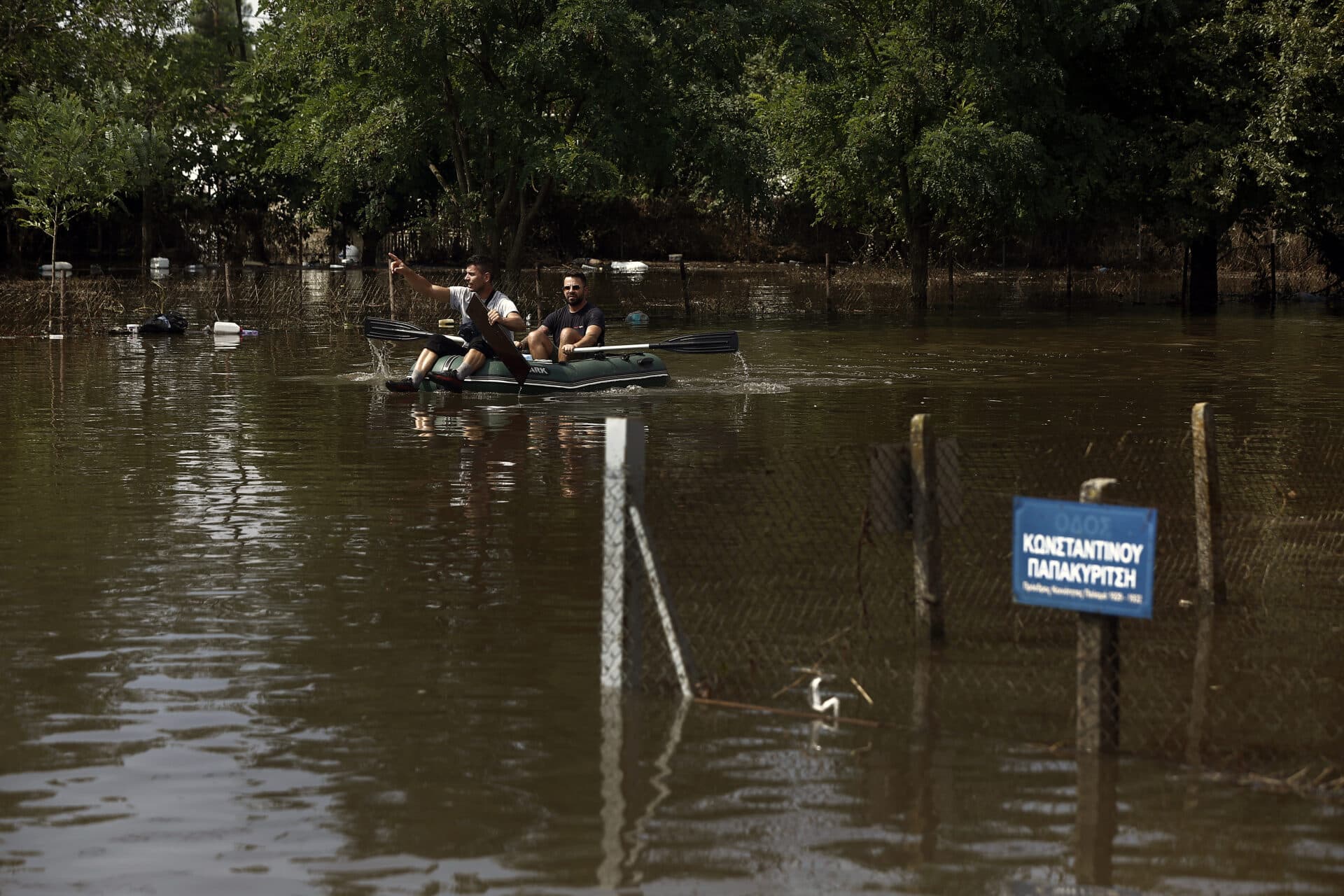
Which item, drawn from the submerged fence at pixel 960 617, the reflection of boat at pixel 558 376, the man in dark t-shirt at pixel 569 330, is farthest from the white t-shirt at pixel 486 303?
the submerged fence at pixel 960 617

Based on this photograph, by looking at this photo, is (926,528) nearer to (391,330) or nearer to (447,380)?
(447,380)

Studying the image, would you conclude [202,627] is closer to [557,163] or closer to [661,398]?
[661,398]

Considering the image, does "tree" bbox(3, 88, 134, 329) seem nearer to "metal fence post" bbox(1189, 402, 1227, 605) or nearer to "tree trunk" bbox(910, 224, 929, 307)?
"tree trunk" bbox(910, 224, 929, 307)

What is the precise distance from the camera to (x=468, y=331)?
22.9m

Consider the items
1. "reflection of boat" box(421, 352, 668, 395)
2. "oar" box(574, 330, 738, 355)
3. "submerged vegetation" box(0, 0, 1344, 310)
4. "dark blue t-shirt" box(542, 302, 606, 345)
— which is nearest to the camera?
"reflection of boat" box(421, 352, 668, 395)

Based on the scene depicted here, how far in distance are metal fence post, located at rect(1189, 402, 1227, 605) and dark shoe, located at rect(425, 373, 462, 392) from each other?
1371 cm

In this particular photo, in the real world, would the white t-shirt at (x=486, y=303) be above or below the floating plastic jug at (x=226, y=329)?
above

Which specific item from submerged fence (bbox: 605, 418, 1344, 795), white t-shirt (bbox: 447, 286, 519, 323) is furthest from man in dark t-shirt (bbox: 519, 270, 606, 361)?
submerged fence (bbox: 605, 418, 1344, 795)

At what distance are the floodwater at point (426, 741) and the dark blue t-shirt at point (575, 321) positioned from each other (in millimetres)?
5808

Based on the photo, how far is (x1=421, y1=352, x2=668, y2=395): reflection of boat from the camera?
73.9 feet

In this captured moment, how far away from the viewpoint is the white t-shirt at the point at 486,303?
21.2 meters

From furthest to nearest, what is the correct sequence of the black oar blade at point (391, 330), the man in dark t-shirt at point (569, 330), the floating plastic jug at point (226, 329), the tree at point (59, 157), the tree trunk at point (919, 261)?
the tree trunk at point (919, 261) < the tree at point (59, 157) < the floating plastic jug at point (226, 329) < the black oar blade at point (391, 330) < the man in dark t-shirt at point (569, 330)

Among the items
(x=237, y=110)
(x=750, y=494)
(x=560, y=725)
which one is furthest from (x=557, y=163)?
(x=237, y=110)

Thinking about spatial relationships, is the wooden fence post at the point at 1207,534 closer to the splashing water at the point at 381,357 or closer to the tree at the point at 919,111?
the splashing water at the point at 381,357
